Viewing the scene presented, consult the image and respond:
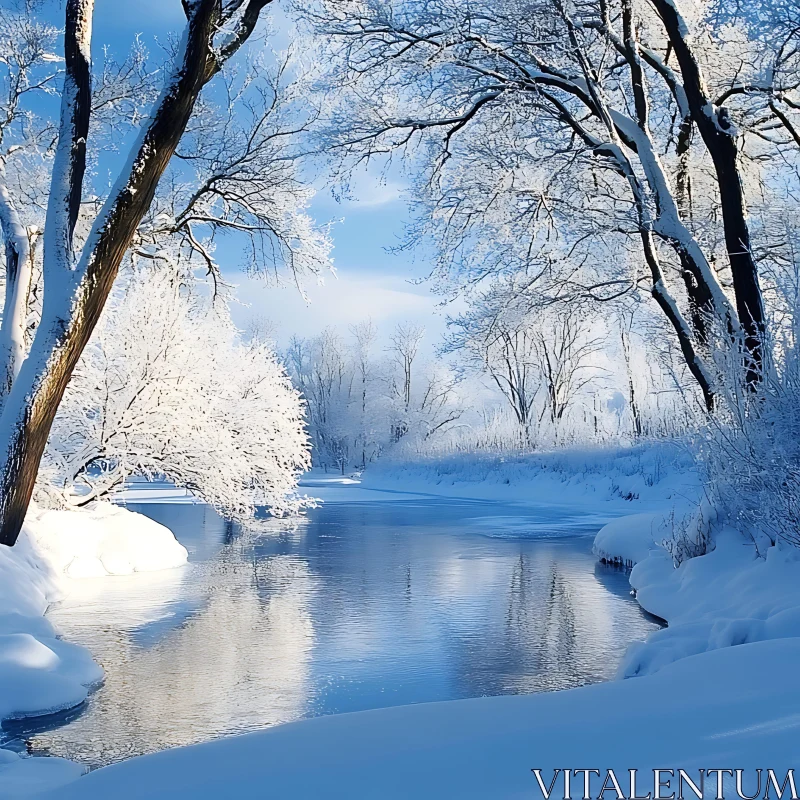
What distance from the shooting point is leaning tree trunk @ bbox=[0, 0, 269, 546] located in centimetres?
698

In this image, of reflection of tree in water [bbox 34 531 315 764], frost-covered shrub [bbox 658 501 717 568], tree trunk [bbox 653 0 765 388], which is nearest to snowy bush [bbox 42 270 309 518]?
reflection of tree in water [bbox 34 531 315 764]

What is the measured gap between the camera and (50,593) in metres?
7.91

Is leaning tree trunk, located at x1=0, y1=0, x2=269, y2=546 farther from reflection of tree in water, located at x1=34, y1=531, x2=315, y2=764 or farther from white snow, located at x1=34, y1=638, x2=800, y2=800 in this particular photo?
white snow, located at x1=34, y1=638, x2=800, y2=800

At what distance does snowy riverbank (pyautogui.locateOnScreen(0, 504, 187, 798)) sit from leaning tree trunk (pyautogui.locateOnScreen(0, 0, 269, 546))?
792mm

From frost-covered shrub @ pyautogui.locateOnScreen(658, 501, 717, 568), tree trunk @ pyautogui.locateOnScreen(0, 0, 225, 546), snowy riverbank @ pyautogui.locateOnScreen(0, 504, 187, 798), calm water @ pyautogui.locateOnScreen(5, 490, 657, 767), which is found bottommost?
calm water @ pyautogui.locateOnScreen(5, 490, 657, 767)

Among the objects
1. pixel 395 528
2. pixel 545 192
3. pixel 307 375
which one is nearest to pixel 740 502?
pixel 545 192

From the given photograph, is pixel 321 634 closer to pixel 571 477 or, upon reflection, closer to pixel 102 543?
pixel 102 543

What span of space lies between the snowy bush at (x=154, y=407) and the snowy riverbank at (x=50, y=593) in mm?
853

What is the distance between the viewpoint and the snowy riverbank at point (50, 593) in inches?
148

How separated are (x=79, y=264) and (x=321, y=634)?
3856 millimetres

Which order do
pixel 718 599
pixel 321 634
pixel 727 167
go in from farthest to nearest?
pixel 727 167 < pixel 321 634 < pixel 718 599

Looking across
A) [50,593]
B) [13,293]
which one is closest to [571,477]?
[50,593]

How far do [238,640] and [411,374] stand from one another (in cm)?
4870

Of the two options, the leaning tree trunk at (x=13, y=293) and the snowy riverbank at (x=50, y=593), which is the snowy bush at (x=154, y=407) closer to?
the snowy riverbank at (x=50, y=593)
